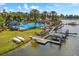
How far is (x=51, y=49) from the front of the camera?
5.41ft

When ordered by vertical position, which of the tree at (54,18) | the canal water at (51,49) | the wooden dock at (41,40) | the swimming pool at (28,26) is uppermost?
the tree at (54,18)

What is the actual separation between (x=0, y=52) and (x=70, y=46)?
643 mm

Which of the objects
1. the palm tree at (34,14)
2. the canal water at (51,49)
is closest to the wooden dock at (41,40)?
the canal water at (51,49)

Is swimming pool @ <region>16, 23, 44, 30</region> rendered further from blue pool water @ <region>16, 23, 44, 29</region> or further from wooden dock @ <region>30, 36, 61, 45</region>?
wooden dock @ <region>30, 36, 61, 45</region>

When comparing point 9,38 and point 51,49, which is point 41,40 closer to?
point 51,49

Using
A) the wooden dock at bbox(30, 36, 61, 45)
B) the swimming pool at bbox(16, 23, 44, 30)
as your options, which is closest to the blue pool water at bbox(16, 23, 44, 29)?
the swimming pool at bbox(16, 23, 44, 30)

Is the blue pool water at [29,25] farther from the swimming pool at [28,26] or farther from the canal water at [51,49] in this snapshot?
the canal water at [51,49]

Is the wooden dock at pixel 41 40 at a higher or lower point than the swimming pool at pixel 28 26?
lower

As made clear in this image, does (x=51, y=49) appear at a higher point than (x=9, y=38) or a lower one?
lower

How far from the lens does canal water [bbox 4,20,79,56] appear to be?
1643 mm

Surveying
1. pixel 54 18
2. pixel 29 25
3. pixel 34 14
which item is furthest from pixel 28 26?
pixel 54 18

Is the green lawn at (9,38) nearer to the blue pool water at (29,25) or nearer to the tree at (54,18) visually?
the blue pool water at (29,25)

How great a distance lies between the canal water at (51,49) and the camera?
64.7 inches

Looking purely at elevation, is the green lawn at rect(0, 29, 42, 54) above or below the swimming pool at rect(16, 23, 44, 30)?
below
